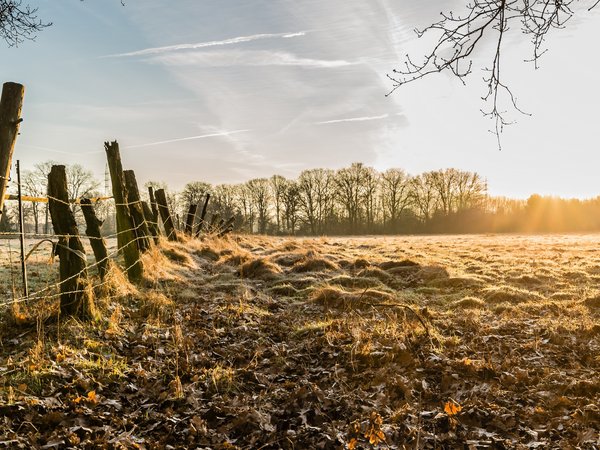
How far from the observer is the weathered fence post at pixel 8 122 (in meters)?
4.01

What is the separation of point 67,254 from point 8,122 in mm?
1835

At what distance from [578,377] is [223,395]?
152 inches

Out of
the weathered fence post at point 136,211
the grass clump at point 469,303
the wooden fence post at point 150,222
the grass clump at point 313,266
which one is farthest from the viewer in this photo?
the grass clump at point 313,266

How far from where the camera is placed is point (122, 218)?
26.2 ft

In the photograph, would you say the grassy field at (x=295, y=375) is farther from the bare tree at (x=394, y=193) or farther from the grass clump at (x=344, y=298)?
the bare tree at (x=394, y=193)

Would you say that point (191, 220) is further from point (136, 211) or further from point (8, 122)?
point (8, 122)

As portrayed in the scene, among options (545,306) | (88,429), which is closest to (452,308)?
(545,306)

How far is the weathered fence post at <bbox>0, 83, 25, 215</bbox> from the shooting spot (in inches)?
158

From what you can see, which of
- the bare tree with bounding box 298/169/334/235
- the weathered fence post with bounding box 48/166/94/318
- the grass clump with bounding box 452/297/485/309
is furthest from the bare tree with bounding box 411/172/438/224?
the weathered fence post with bounding box 48/166/94/318

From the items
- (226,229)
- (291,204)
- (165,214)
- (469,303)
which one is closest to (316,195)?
(291,204)

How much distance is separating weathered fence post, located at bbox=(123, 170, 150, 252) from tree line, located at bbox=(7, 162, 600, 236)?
42871 mm

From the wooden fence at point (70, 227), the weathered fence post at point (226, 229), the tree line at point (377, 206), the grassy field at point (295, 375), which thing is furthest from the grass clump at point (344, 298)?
the tree line at point (377, 206)

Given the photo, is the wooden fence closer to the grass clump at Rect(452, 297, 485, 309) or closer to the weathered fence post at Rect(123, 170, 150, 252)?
the weathered fence post at Rect(123, 170, 150, 252)

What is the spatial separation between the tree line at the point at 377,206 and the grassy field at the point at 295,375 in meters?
46.4
